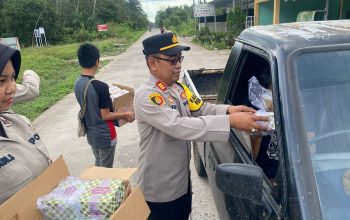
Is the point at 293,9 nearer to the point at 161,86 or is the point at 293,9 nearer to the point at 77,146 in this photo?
the point at 77,146

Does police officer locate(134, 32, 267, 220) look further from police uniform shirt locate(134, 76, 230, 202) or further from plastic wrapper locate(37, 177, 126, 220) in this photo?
plastic wrapper locate(37, 177, 126, 220)

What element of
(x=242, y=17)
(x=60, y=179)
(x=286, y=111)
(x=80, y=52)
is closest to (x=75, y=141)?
(x=80, y=52)

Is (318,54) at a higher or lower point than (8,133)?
higher

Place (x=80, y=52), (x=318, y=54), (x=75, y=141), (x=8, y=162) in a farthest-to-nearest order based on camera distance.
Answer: (x=75, y=141)
(x=80, y=52)
(x=318, y=54)
(x=8, y=162)

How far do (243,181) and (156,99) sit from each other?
75cm

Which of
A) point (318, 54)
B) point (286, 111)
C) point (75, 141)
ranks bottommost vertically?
point (75, 141)

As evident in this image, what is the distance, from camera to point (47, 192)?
4.89 feet

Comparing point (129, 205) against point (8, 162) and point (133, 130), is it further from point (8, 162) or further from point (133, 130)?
point (133, 130)

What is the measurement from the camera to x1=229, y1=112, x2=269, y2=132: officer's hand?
5.70 feet

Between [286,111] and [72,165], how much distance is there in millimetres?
3934

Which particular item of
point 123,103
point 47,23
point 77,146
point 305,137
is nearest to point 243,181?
point 305,137

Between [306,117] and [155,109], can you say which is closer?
[306,117]

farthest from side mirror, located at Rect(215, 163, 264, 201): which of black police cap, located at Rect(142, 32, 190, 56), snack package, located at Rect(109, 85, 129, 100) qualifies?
snack package, located at Rect(109, 85, 129, 100)

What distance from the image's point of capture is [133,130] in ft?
19.7
